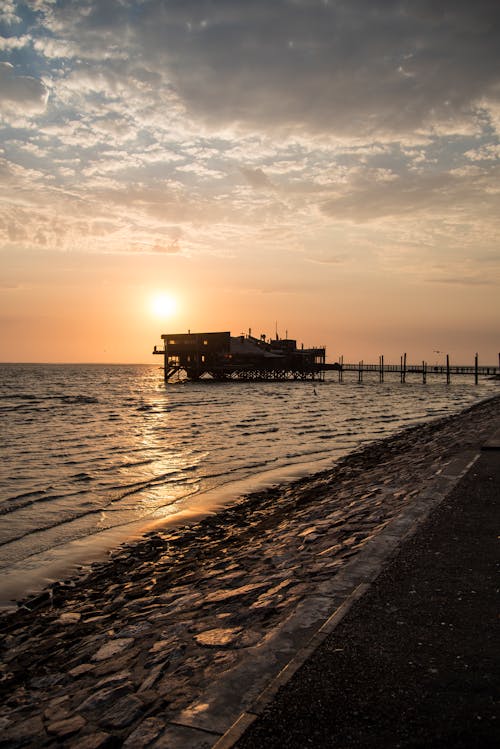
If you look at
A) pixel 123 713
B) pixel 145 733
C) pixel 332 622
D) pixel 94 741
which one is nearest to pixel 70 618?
pixel 123 713

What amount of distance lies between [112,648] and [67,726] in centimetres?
132

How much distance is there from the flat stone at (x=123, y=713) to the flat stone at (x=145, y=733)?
18 cm

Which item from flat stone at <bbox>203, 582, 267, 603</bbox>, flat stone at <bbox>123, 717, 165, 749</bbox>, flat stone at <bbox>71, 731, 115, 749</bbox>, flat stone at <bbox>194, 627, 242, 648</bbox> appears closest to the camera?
flat stone at <bbox>123, 717, 165, 749</bbox>

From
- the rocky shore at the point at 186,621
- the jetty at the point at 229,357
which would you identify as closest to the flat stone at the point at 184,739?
the rocky shore at the point at 186,621

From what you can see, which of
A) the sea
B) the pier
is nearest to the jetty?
the pier

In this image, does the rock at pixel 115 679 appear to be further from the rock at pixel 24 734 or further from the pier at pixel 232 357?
the pier at pixel 232 357

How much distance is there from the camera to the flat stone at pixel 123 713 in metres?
3.13

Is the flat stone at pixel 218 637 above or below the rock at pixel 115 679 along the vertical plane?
above

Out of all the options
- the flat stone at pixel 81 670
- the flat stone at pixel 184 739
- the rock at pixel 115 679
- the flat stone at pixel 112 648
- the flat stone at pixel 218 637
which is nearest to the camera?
the flat stone at pixel 184 739

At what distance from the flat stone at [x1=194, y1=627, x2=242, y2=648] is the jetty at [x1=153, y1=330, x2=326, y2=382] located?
83.3 metres

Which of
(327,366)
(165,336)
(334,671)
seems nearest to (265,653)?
(334,671)

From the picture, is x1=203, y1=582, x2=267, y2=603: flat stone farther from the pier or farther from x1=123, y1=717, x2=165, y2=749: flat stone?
the pier

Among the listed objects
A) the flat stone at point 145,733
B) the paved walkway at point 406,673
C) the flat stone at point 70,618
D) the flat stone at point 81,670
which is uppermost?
the paved walkway at point 406,673

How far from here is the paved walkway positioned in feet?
8.66
